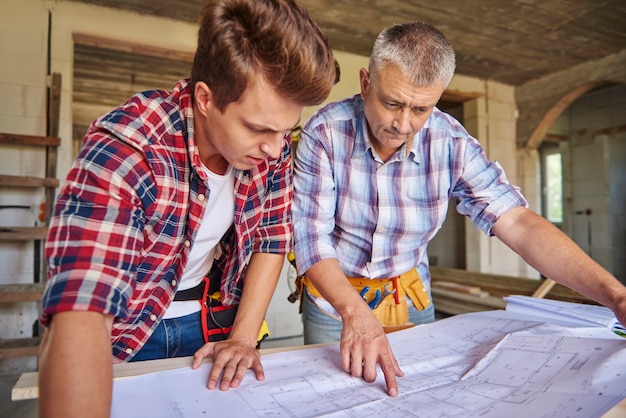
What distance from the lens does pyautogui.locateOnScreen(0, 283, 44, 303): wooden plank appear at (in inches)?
122

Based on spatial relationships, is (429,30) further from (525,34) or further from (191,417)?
(525,34)

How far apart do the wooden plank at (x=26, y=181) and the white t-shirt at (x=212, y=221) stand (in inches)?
107

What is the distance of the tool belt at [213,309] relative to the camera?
1.22 m

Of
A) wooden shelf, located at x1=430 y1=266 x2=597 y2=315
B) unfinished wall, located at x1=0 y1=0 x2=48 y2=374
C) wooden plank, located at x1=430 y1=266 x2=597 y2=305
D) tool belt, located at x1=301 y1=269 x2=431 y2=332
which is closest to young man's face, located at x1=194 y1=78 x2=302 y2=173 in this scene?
tool belt, located at x1=301 y1=269 x2=431 y2=332

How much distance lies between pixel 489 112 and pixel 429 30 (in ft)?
16.6

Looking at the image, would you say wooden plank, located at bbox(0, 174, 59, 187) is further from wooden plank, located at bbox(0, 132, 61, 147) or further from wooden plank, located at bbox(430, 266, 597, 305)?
wooden plank, located at bbox(430, 266, 597, 305)

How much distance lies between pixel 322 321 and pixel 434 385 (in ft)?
2.25

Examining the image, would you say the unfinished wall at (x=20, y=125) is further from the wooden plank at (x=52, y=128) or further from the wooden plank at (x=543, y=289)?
the wooden plank at (x=543, y=289)

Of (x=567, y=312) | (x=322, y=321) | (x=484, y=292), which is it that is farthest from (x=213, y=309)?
(x=484, y=292)

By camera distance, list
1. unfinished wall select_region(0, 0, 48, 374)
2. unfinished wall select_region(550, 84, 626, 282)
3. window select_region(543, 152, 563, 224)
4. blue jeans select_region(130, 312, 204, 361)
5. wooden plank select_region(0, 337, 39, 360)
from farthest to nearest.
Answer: window select_region(543, 152, 563, 224)
unfinished wall select_region(550, 84, 626, 282)
unfinished wall select_region(0, 0, 48, 374)
wooden plank select_region(0, 337, 39, 360)
blue jeans select_region(130, 312, 204, 361)

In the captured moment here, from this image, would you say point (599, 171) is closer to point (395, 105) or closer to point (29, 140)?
point (395, 105)

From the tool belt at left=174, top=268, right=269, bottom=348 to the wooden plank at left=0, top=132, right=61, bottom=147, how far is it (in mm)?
2837

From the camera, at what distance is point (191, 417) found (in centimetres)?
77

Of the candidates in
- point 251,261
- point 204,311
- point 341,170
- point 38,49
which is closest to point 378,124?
point 341,170
